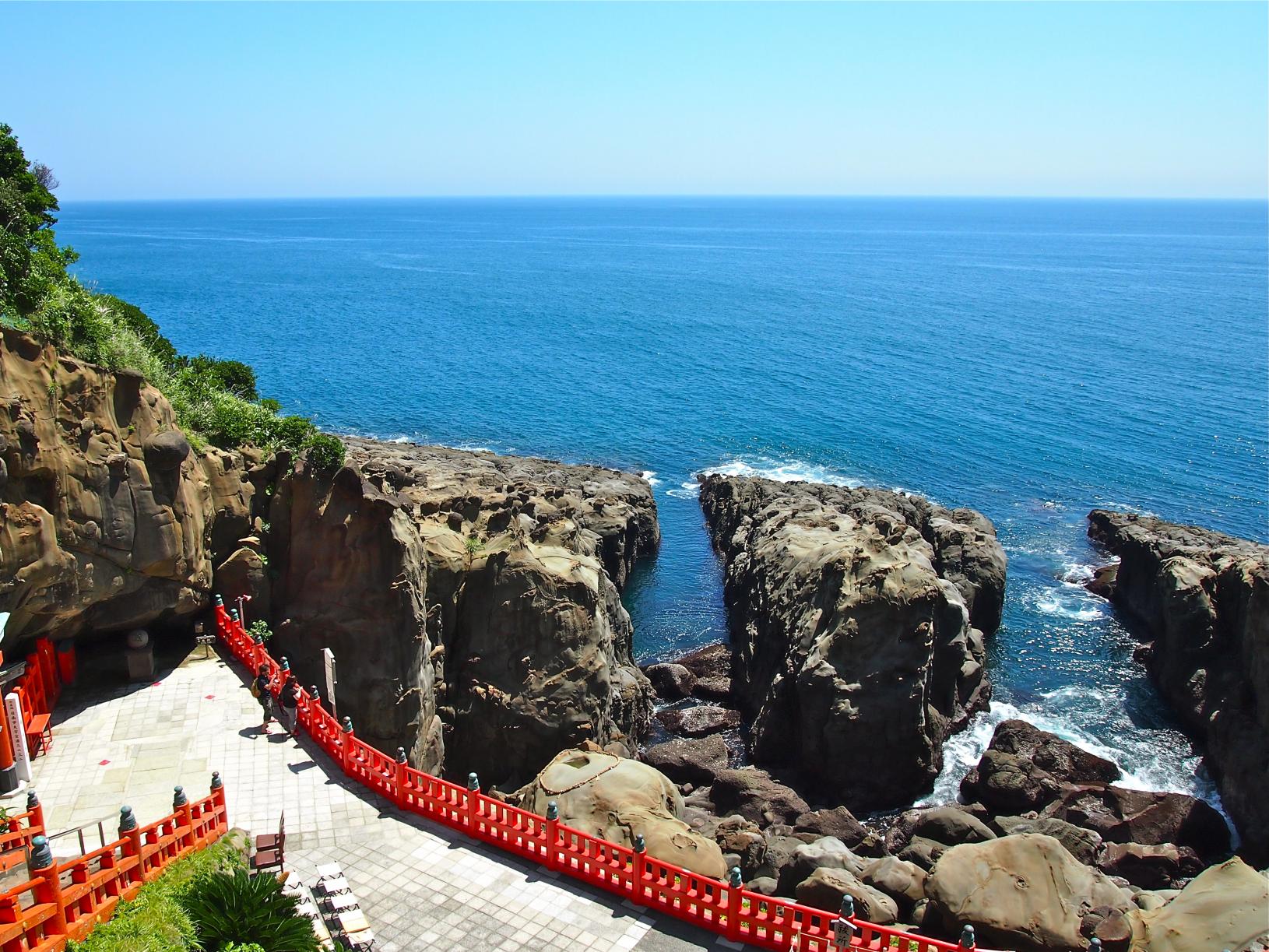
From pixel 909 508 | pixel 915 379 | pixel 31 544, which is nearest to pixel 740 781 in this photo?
pixel 31 544

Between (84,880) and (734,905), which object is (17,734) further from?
(734,905)

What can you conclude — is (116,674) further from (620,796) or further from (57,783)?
(620,796)

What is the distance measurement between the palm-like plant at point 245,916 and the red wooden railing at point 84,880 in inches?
52.7

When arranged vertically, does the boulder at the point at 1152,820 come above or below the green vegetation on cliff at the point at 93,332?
below

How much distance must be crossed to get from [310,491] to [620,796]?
14400 mm

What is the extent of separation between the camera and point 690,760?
41.8 metres

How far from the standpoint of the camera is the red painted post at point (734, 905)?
18.4 m

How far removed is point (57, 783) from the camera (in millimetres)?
22359

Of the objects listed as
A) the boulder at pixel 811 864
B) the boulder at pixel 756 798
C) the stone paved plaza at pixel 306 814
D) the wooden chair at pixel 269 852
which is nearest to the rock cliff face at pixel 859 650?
the boulder at pixel 756 798

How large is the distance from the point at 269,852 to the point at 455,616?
19.5 m

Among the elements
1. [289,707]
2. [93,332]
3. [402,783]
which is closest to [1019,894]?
[402,783]

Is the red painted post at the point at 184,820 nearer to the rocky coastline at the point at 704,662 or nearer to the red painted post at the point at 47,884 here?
the red painted post at the point at 47,884

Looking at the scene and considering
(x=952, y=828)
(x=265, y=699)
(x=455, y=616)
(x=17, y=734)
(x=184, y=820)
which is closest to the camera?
(x=184, y=820)

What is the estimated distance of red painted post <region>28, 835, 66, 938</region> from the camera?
1510 centimetres
